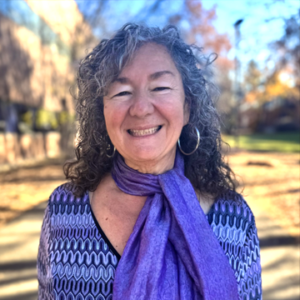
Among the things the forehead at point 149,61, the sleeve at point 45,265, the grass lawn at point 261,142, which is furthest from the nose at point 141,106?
the grass lawn at point 261,142

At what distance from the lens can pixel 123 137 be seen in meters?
1.60

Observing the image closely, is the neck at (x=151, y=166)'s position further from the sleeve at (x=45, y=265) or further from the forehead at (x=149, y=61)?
the sleeve at (x=45, y=265)

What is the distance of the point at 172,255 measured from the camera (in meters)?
1.50

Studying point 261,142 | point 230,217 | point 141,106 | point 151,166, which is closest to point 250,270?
point 230,217

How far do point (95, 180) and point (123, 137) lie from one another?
0.40 m

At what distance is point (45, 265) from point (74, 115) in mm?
7516

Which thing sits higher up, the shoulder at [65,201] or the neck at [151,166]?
the neck at [151,166]

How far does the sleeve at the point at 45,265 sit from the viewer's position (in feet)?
5.47

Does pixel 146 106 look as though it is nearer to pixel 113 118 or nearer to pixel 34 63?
pixel 113 118

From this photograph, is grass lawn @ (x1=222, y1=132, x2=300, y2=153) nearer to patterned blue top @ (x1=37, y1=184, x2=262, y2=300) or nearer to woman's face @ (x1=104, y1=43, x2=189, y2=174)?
patterned blue top @ (x1=37, y1=184, x2=262, y2=300)

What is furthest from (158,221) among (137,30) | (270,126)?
(270,126)

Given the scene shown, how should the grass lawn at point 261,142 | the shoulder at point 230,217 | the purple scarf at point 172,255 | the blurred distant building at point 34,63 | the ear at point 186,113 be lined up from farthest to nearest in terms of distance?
the blurred distant building at point 34,63
the grass lawn at point 261,142
the ear at point 186,113
the shoulder at point 230,217
the purple scarf at point 172,255

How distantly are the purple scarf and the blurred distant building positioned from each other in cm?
875

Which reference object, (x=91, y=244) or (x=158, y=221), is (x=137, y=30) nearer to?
(x=158, y=221)
